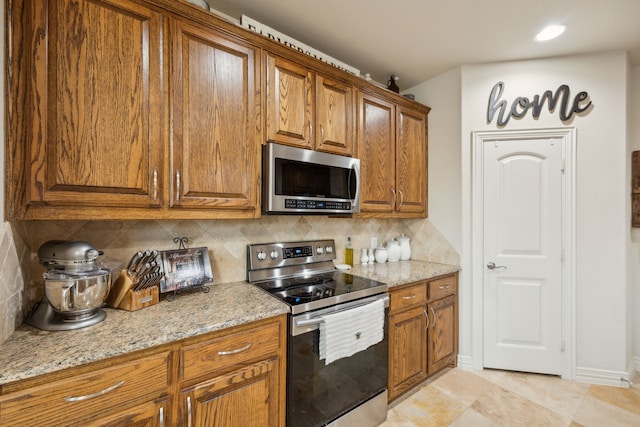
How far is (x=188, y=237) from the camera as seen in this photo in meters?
1.76

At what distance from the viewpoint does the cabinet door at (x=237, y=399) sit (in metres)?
1.18

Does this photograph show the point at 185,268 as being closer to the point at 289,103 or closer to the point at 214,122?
the point at 214,122

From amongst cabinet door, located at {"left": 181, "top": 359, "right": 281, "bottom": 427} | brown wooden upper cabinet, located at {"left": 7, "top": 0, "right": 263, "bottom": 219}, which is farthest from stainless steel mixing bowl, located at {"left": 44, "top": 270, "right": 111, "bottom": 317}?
cabinet door, located at {"left": 181, "top": 359, "right": 281, "bottom": 427}

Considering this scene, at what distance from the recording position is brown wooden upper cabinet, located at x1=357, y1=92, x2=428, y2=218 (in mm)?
2277

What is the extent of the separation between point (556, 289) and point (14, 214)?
3.41 metres

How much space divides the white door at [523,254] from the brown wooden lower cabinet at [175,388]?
2.03 metres

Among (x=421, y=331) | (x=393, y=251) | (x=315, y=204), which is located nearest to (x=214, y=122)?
(x=315, y=204)

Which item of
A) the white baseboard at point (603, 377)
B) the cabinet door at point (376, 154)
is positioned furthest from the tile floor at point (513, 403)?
the cabinet door at point (376, 154)

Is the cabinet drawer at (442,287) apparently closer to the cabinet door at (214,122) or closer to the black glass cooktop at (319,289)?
the black glass cooktop at (319,289)

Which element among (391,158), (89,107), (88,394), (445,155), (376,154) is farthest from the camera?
(445,155)

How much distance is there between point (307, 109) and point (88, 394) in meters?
1.75

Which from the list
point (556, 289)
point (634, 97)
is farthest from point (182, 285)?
point (634, 97)

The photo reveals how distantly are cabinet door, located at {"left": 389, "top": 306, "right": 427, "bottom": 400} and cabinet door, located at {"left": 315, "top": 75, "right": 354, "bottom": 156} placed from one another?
1.27 metres

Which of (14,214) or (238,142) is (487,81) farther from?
(14,214)
